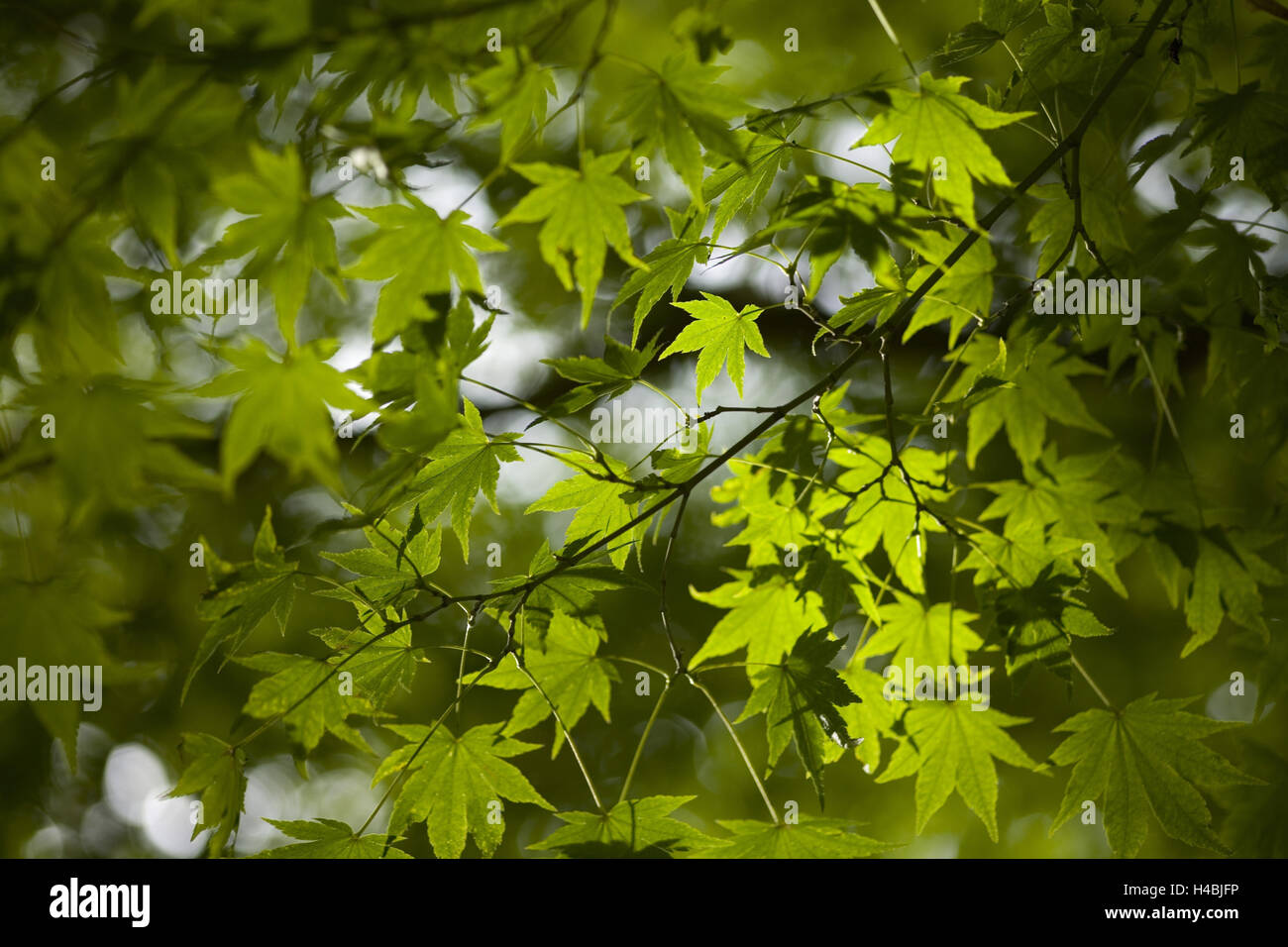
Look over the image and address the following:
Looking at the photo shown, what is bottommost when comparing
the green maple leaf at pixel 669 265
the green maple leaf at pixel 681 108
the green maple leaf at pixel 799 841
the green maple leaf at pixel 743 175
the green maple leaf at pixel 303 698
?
the green maple leaf at pixel 799 841

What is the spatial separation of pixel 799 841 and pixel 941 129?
954mm

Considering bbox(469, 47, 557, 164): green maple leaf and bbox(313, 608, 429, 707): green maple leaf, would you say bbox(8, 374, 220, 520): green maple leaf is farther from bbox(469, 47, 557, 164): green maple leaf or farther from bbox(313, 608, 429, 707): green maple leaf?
bbox(469, 47, 557, 164): green maple leaf

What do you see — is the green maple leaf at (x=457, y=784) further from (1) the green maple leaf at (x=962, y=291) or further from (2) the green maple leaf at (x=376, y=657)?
(1) the green maple leaf at (x=962, y=291)

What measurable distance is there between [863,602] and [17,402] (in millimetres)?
1149

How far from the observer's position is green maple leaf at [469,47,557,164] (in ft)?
2.61

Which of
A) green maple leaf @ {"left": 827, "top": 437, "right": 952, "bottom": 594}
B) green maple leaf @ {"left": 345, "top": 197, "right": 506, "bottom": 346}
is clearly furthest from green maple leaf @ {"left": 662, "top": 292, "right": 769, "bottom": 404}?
green maple leaf @ {"left": 345, "top": 197, "right": 506, "bottom": 346}

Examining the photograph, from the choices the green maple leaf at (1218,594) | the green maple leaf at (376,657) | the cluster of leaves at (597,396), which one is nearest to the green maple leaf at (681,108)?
the cluster of leaves at (597,396)

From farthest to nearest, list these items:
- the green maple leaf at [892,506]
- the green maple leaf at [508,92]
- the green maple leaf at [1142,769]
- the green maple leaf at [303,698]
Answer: the green maple leaf at [892,506], the green maple leaf at [1142,769], the green maple leaf at [303,698], the green maple leaf at [508,92]

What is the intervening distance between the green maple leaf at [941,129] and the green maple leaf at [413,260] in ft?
1.75

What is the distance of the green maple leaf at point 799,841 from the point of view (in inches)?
43.5

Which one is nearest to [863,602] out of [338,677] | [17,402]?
[338,677]

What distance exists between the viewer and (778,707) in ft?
3.77

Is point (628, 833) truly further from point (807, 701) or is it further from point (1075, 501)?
point (1075, 501)

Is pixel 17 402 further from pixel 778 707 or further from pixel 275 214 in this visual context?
pixel 778 707
